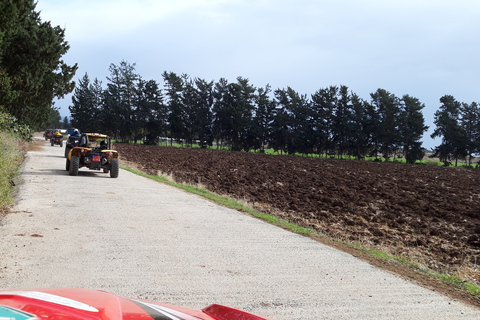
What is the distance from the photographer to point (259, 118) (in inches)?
3666

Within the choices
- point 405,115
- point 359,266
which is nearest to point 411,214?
point 359,266

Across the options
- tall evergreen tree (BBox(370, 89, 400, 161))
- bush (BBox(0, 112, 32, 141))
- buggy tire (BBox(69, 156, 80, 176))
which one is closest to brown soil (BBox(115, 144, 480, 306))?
buggy tire (BBox(69, 156, 80, 176))

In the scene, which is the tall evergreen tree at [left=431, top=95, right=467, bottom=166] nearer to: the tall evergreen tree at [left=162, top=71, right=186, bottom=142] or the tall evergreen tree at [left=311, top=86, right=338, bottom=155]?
the tall evergreen tree at [left=311, top=86, right=338, bottom=155]

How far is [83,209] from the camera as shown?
1041 cm

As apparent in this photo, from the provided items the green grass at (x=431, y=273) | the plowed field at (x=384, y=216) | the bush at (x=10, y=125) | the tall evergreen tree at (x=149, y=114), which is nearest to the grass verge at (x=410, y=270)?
the green grass at (x=431, y=273)

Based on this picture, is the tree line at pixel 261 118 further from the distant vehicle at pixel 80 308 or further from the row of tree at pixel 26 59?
the distant vehicle at pixel 80 308

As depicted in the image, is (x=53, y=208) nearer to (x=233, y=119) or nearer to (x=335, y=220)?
(x=335, y=220)

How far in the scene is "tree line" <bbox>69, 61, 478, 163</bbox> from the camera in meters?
84.1

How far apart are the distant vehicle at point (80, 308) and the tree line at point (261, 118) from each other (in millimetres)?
83532

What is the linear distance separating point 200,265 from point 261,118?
87.9m

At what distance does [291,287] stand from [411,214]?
10.6 meters

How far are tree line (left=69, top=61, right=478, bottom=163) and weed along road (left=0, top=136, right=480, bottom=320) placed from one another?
7768 cm

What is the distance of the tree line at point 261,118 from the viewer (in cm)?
8412

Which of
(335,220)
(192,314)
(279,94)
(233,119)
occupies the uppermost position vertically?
(279,94)
